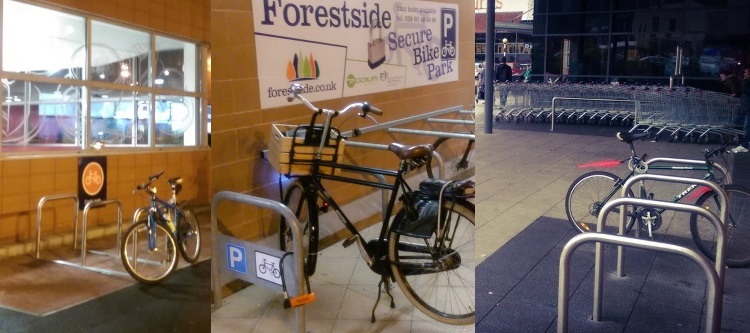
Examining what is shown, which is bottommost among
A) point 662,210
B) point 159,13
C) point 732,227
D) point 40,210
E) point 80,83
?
point 732,227

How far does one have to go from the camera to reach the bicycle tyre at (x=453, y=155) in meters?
1.41

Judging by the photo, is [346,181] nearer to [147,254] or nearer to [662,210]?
[147,254]

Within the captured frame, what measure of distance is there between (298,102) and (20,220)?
0.58 meters

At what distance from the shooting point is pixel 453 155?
1.41m

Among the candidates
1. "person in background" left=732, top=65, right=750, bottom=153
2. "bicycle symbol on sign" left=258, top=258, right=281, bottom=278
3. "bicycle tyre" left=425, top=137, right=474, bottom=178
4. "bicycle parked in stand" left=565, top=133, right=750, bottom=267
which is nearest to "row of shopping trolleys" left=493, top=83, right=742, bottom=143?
"person in background" left=732, top=65, right=750, bottom=153

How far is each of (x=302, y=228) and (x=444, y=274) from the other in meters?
0.34

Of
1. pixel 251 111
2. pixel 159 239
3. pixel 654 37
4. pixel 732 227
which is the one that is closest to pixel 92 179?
pixel 159 239

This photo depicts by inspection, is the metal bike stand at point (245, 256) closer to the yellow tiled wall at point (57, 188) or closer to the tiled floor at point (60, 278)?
the tiled floor at point (60, 278)

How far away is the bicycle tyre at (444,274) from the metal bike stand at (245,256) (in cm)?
22

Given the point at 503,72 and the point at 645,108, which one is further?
the point at 645,108

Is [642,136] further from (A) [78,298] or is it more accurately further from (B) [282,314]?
(A) [78,298]

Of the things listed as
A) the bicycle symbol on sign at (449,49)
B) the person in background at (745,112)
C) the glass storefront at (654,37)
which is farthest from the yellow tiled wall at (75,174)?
the person in background at (745,112)

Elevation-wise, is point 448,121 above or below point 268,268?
above

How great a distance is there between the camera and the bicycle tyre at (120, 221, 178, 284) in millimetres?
1346
